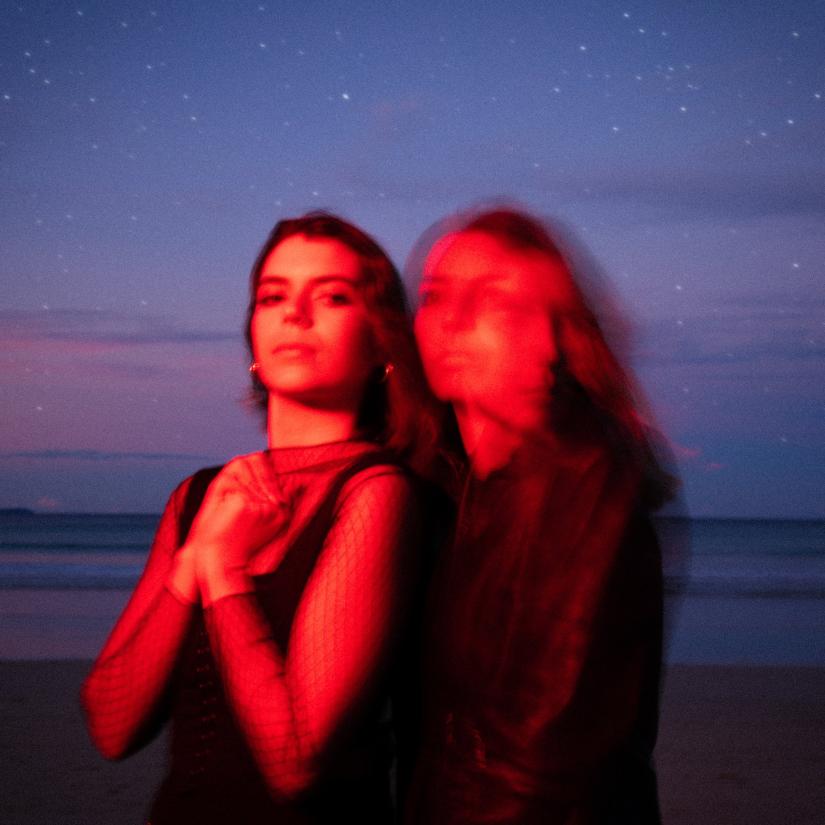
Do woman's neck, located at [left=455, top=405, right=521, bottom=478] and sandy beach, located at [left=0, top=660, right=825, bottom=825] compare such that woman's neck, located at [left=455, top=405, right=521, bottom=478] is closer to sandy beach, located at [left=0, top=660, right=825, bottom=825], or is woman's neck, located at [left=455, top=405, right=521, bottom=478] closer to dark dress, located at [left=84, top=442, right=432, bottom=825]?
dark dress, located at [left=84, top=442, right=432, bottom=825]

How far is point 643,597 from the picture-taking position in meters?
1.60

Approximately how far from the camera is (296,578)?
78.8 inches

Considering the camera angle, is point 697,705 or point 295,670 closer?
point 295,670

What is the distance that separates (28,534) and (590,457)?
31604mm

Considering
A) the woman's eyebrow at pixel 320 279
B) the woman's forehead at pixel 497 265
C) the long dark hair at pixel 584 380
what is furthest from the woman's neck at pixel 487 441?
the woman's eyebrow at pixel 320 279

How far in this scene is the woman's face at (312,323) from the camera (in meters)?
2.09

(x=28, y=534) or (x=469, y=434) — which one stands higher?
(x=469, y=434)

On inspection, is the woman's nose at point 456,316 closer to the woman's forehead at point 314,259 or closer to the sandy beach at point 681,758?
the woman's forehead at point 314,259

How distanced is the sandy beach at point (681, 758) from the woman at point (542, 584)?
4028 mm

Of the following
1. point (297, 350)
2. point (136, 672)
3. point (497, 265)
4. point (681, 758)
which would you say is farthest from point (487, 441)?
point (681, 758)

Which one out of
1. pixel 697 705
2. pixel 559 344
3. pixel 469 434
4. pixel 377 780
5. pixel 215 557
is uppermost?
pixel 559 344

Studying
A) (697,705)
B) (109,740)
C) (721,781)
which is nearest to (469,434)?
(109,740)

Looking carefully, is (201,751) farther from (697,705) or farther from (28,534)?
(28,534)

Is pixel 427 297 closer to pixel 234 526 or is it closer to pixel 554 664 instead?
pixel 234 526
